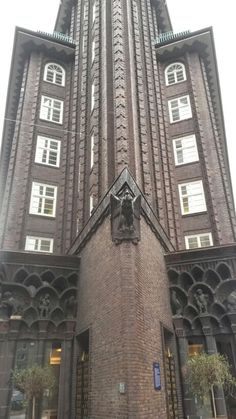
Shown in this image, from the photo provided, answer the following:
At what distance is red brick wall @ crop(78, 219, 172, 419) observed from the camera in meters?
9.48

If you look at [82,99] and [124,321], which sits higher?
[82,99]

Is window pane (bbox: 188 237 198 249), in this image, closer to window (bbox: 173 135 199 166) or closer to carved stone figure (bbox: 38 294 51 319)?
window (bbox: 173 135 199 166)

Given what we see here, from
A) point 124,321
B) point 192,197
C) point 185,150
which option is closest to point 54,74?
point 185,150

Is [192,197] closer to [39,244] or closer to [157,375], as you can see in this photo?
[39,244]

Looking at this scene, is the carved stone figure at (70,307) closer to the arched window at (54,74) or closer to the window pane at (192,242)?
the window pane at (192,242)

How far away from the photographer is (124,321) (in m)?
10.1

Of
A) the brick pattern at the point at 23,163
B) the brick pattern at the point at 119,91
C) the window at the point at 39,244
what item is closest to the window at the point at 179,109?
the brick pattern at the point at 119,91

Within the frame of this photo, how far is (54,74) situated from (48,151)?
6.93 meters

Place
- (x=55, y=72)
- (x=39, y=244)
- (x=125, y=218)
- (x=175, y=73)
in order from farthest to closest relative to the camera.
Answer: (x=55, y=72), (x=175, y=73), (x=39, y=244), (x=125, y=218)

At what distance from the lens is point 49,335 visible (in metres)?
13.9

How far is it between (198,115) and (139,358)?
16.3 metres

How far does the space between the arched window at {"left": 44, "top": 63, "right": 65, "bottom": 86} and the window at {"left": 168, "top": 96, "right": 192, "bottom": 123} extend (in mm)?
8014

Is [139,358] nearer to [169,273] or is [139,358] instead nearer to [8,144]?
[169,273]

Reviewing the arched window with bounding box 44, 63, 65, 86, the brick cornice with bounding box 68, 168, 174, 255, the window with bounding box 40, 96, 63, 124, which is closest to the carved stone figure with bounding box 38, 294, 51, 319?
the brick cornice with bounding box 68, 168, 174, 255
